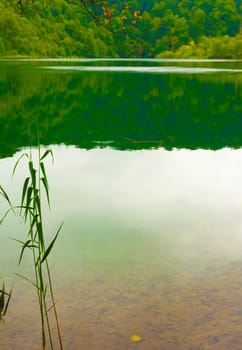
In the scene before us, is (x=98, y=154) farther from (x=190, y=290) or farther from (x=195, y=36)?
(x=195, y=36)

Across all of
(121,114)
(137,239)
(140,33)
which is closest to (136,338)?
(137,239)

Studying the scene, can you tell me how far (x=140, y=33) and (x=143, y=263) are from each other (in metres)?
125

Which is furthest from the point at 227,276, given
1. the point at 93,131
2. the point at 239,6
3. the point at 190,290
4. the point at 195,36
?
the point at 239,6

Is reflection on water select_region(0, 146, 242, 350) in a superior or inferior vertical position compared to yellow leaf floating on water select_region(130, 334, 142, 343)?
inferior

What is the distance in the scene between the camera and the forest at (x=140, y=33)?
73375 mm

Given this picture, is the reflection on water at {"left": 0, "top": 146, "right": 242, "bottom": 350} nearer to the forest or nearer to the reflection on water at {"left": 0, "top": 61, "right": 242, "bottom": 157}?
the reflection on water at {"left": 0, "top": 61, "right": 242, "bottom": 157}

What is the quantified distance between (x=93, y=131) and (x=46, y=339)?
9.77 metres

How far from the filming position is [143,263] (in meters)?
4.42


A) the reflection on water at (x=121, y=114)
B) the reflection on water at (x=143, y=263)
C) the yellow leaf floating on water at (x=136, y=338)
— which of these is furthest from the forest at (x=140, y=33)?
the yellow leaf floating on water at (x=136, y=338)

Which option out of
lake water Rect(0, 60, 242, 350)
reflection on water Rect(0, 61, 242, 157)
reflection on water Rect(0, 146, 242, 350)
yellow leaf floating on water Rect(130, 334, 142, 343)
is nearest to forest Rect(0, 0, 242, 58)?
reflection on water Rect(0, 61, 242, 157)

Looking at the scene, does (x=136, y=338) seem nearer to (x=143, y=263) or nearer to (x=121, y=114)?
(x=143, y=263)

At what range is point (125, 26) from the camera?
3.56 metres

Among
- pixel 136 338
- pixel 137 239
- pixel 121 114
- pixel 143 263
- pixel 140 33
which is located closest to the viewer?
pixel 136 338

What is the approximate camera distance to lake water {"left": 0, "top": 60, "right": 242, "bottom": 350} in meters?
3.38
